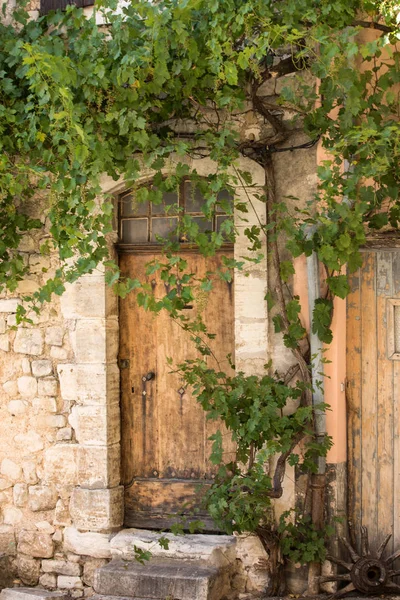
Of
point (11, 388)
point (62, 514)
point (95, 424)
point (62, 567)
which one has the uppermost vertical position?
point (11, 388)

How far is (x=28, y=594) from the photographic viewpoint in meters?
5.55

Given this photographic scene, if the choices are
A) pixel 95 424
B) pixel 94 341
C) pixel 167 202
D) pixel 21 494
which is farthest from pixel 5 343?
pixel 167 202

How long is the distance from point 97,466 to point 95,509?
0.97 feet

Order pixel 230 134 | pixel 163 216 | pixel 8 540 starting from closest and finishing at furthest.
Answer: pixel 230 134 < pixel 163 216 < pixel 8 540

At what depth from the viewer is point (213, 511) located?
5035 millimetres

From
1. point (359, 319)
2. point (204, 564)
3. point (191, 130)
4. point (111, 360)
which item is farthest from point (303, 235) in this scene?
point (204, 564)

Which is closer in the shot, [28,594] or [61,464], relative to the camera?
[28,594]

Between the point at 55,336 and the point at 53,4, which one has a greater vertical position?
the point at 53,4

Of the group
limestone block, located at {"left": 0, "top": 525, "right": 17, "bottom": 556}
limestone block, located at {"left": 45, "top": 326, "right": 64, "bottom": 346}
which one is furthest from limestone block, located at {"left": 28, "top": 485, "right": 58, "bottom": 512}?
limestone block, located at {"left": 45, "top": 326, "right": 64, "bottom": 346}

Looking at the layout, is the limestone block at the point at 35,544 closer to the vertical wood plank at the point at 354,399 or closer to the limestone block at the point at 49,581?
the limestone block at the point at 49,581

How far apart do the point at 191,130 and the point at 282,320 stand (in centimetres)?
141

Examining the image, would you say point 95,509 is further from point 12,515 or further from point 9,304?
point 9,304

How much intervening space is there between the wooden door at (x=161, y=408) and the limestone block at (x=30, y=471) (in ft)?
2.07

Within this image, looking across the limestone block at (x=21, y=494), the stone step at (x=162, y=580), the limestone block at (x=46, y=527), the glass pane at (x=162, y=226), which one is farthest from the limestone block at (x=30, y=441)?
the glass pane at (x=162, y=226)
